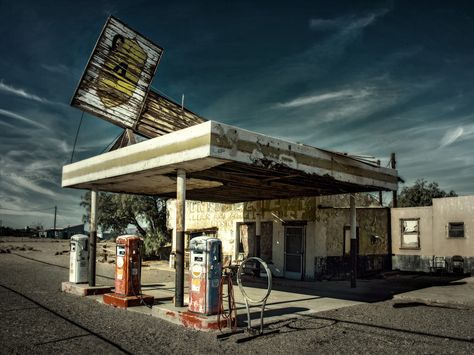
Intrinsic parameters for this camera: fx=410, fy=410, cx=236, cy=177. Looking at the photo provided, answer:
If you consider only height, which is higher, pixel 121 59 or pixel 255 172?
pixel 121 59

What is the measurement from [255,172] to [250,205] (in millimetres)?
8726

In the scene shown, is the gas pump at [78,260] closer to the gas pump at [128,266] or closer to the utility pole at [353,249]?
the gas pump at [128,266]

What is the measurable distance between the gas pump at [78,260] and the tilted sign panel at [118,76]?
155 inches

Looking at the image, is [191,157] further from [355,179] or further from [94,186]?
[94,186]

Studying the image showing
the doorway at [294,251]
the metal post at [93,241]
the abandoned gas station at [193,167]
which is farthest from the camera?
the doorway at [294,251]

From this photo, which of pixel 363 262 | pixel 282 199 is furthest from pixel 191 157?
pixel 363 262

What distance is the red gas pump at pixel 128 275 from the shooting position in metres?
10.2

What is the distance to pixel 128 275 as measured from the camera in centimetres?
1027

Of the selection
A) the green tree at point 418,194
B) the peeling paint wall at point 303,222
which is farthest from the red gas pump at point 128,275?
the green tree at point 418,194

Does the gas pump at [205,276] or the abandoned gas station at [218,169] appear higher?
the abandoned gas station at [218,169]

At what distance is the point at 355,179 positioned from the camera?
1150 cm

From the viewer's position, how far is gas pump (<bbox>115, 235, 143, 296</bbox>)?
33.7ft

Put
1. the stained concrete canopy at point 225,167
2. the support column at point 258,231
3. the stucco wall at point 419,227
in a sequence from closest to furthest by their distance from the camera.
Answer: the stained concrete canopy at point 225,167 → the support column at point 258,231 → the stucco wall at point 419,227

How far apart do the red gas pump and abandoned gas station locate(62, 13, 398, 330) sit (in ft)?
0.26
